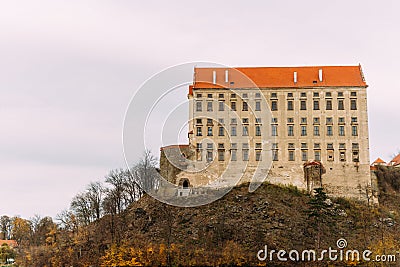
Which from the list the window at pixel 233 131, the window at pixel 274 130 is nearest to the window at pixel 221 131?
the window at pixel 233 131

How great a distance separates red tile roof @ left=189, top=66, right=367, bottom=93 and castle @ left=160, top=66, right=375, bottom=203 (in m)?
0.23

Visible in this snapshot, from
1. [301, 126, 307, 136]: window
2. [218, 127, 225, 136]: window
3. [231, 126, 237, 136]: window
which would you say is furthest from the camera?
[231, 126, 237, 136]: window

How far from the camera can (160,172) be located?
73.7 m

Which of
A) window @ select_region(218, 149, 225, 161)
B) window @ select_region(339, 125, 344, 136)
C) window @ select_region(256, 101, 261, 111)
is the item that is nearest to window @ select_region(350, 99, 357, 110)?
window @ select_region(339, 125, 344, 136)

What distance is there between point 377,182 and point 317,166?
9.58 meters

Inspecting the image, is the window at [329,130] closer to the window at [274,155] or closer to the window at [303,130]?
the window at [303,130]

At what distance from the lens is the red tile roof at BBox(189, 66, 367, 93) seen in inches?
2899

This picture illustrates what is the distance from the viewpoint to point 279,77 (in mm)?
75438

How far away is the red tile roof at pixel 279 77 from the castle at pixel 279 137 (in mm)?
230

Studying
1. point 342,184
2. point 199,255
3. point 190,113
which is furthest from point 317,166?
point 199,255

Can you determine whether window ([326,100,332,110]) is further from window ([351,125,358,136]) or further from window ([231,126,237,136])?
window ([231,126,237,136])

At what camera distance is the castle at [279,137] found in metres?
70.4

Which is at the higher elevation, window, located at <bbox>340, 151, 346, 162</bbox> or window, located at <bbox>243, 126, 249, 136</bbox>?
window, located at <bbox>243, 126, 249, 136</bbox>

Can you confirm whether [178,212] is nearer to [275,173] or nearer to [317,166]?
[275,173]
